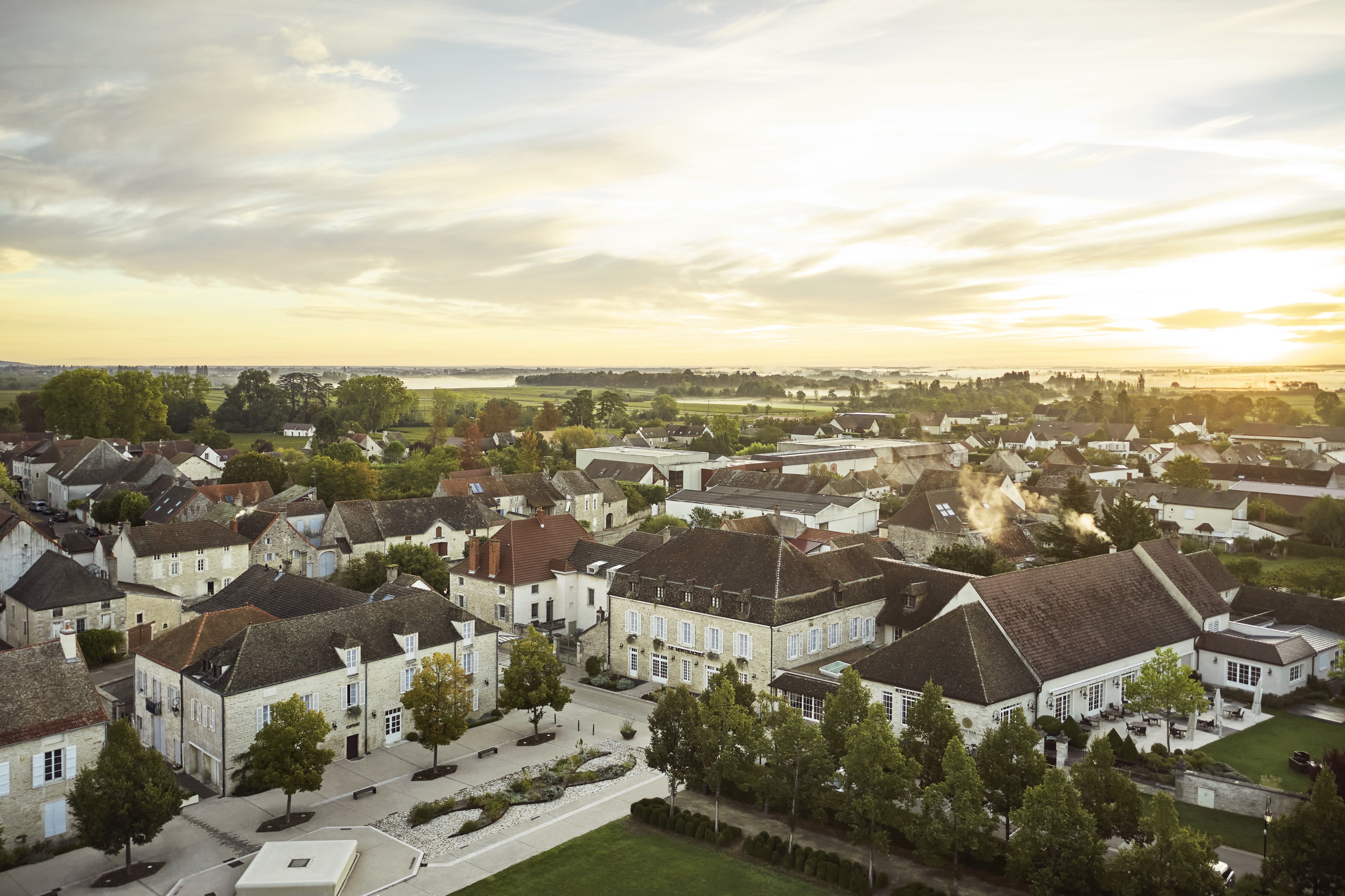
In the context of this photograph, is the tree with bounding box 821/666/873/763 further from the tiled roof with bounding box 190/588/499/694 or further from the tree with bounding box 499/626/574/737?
the tiled roof with bounding box 190/588/499/694

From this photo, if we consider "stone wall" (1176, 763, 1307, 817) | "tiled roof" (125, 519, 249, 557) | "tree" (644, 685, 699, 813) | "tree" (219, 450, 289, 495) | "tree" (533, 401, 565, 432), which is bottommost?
"stone wall" (1176, 763, 1307, 817)

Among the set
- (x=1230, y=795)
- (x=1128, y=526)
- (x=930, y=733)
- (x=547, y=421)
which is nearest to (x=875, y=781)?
(x=930, y=733)

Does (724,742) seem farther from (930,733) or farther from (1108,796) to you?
(1108,796)

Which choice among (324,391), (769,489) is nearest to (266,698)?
(769,489)

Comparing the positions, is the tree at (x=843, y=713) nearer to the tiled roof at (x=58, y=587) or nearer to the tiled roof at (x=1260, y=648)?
the tiled roof at (x=1260, y=648)

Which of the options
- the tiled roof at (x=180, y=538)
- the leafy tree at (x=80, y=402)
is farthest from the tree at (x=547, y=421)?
the tiled roof at (x=180, y=538)

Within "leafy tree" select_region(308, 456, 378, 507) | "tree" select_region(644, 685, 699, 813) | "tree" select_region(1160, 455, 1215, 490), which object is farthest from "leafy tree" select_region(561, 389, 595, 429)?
"tree" select_region(644, 685, 699, 813)
